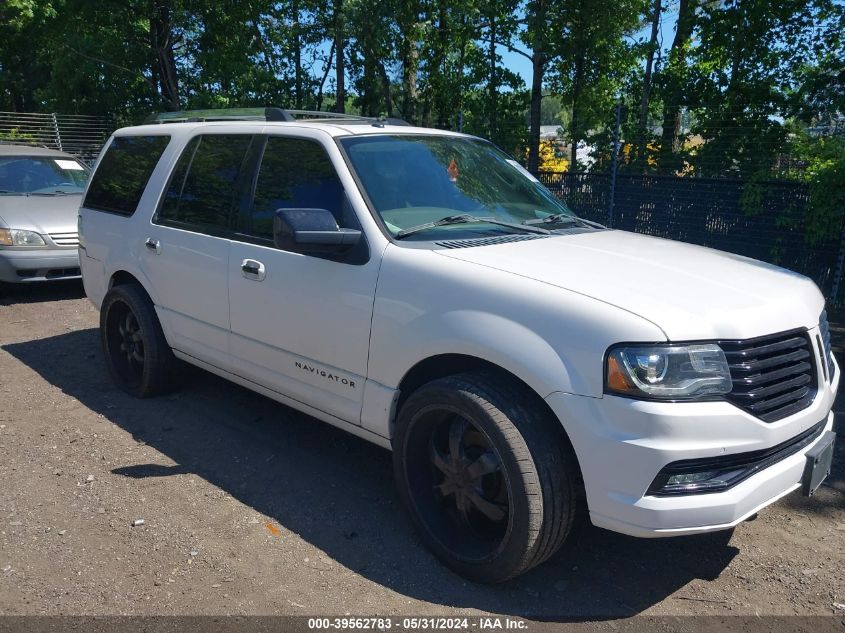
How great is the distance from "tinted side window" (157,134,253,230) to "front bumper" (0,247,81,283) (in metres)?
4.19

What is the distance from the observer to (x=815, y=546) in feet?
11.7

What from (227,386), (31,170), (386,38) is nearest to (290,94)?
(386,38)

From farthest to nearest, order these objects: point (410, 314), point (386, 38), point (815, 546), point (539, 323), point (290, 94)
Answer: point (290, 94), point (386, 38), point (815, 546), point (410, 314), point (539, 323)

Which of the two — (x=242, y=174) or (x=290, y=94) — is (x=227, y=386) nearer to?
(x=242, y=174)

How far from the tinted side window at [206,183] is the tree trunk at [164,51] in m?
18.4

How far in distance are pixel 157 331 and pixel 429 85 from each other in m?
12.5

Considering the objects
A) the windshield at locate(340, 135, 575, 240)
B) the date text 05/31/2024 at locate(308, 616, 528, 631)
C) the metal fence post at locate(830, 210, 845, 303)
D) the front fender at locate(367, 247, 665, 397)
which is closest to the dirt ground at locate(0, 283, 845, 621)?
the date text 05/31/2024 at locate(308, 616, 528, 631)

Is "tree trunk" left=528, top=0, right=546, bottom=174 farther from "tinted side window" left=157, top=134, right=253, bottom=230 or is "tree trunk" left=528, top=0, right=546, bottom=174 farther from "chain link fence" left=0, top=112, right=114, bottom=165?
"chain link fence" left=0, top=112, right=114, bottom=165

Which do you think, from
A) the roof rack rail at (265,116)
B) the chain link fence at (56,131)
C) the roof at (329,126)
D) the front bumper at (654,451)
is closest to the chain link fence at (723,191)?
the roof rack rail at (265,116)

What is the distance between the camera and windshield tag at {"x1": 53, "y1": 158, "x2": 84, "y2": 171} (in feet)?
32.7

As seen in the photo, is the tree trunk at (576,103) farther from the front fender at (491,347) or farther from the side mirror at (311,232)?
the front fender at (491,347)

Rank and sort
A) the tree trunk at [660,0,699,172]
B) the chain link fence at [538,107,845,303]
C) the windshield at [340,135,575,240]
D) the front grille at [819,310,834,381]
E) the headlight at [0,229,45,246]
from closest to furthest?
the front grille at [819,310,834,381]
the windshield at [340,135,575,240]
the chain link fence at [538,107,845,303]
the headlight at [0,229,45,246]
the tree trunk at [660,0,699,172]

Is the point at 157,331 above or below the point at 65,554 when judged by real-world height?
above

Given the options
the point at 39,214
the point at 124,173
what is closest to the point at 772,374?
the point at 124,173
